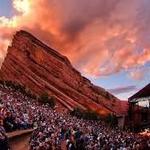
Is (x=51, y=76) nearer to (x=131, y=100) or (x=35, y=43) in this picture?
(x=35, y=43)

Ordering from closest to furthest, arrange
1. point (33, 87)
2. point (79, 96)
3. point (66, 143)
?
A: point (66, 143) → point (33, 87) → point (79, 96)

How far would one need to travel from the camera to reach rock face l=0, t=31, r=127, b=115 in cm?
11694

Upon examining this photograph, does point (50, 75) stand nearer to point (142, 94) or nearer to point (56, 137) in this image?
point (142, 94)

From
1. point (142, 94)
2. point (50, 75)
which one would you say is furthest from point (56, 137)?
point (50, 75)

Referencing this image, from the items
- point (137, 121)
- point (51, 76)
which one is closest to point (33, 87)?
point (51, 76)

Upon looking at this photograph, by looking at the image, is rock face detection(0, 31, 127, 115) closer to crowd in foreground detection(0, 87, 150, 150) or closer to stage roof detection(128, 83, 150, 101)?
stage roof detection(128, 83, 150, 101)

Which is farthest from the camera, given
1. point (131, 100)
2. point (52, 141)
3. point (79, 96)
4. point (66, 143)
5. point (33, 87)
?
point (79, 96)

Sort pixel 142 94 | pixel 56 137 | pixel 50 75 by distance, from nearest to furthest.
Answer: pixel 56 137 < pixel 142 94 < pixel 50 75

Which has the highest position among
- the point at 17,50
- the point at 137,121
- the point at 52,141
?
the point at 17,50

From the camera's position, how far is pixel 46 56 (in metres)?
133

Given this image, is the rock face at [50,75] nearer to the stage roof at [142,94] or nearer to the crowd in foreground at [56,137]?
the stage roof at [142,94]

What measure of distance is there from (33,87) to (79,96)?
657 inches

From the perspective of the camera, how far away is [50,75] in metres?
127

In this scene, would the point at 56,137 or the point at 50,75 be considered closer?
the point at 56,137
